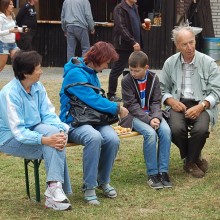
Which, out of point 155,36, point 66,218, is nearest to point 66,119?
point 66,218

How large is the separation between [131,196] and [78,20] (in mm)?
7376

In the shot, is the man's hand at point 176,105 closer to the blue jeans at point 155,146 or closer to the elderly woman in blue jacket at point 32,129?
the blue jeans at point 155,146

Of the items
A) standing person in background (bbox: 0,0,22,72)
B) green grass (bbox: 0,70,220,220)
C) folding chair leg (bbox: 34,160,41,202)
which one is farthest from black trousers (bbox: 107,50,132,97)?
folding chair leg (bbox: 34,160,41,202)

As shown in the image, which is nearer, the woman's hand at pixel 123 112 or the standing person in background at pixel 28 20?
the woman's hand at pixel 123 112

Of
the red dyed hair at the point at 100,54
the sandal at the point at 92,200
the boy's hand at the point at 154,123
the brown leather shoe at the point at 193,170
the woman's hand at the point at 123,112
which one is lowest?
the brown leather shoe at the point at 193,170

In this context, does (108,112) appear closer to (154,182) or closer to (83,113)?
(83,113)

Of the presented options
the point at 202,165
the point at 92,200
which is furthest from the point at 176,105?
the point at 92,200

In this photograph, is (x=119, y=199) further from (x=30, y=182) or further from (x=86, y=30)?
(x=86, y=30)

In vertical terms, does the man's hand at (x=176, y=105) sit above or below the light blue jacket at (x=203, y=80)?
below

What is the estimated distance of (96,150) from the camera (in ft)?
18.3

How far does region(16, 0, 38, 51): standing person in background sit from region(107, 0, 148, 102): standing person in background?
11.4ft

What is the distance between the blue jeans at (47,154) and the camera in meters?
5.30

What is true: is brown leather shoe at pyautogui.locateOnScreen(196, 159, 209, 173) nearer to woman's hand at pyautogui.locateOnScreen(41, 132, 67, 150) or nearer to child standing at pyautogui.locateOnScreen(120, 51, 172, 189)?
child standing at pyautogui.locateOnScreen(120, 51, 172, 189)

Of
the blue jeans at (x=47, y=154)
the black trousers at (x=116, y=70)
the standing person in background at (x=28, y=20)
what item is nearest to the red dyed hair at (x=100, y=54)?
the blue jeans at (x=47, y=154)
